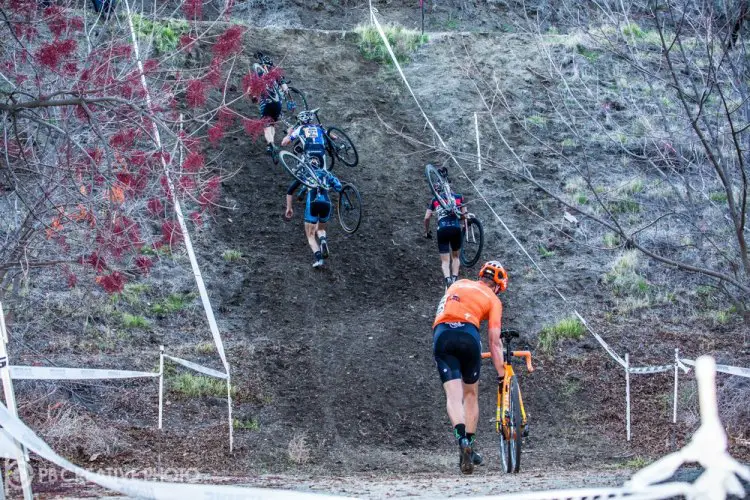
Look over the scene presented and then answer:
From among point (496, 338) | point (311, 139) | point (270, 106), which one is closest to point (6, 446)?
point (496, 338)

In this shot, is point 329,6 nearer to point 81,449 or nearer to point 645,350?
point 645,350

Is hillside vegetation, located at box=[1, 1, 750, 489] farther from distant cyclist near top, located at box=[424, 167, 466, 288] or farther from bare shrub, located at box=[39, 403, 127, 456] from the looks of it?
distant cyclist near top, located at box=[424, 167, 466, 288]

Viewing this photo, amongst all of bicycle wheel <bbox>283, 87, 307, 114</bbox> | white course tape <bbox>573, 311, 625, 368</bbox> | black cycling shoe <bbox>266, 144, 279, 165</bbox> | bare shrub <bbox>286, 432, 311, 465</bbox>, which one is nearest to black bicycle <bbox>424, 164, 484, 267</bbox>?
white course tape <bbox>573, 311, 625, 368</bbox>

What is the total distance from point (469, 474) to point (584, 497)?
3905 mm

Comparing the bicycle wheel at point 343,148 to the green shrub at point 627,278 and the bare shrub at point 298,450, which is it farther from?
the bare shrub at point 298,450

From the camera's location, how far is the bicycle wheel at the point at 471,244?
50.4ft

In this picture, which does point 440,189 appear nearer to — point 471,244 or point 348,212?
point 471,244

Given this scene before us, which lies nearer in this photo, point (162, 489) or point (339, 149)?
point (162, 489)

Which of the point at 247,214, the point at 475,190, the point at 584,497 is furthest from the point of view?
the point at 475,190

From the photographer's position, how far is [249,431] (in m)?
10.7

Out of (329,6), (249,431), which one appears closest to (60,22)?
(249,431)

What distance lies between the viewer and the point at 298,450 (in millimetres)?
10141

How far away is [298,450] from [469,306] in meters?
3.23

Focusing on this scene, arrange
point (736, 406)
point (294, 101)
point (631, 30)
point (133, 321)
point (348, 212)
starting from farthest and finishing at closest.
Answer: point (294, 101)
point (348, 212)
point (133, 321)
point (736, 406)
point (631, 30)
